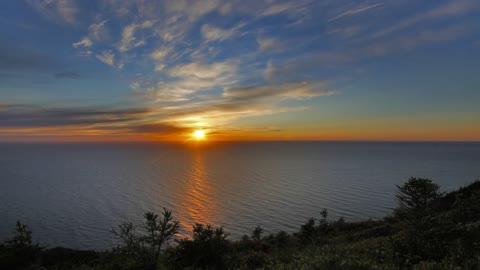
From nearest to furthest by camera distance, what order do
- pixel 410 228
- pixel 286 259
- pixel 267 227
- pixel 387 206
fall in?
pixel 410 228, pixel 286 259, pixel 267 227, pixel 387 206

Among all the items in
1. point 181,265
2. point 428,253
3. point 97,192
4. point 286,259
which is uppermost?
point 428,253

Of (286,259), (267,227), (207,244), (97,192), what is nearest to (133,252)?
(207,244)

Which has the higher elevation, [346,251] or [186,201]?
[346,251]

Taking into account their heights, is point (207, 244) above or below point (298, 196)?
above

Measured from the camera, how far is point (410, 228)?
30.4 ft

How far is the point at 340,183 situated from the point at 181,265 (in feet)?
275

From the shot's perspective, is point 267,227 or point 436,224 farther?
point 267,227

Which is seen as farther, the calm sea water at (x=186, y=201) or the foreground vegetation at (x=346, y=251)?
the calm sea water at (x=186, y=201)

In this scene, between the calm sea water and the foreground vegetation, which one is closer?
the foreground vegetation

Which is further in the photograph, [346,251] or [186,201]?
[186,201]

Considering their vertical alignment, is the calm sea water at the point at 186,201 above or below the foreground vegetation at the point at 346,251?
below

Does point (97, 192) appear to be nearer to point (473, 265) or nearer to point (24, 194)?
point (24, 194)

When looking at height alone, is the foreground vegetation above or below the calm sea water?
above

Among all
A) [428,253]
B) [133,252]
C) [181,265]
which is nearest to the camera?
[428,253]
